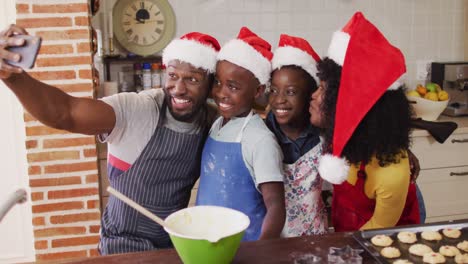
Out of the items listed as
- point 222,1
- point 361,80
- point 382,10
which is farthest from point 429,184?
point 361,80

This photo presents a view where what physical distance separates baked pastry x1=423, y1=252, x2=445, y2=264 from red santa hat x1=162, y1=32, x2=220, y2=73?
0.76m

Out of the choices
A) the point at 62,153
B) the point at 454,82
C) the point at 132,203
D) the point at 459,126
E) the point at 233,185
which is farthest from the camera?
the point at 454,82

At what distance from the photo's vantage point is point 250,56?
58.2 inches

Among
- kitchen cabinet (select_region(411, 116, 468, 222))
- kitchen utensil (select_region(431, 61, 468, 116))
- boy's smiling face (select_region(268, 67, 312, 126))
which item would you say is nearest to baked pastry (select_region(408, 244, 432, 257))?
boy's smiling face (select_region(268, 67, 312, 126))

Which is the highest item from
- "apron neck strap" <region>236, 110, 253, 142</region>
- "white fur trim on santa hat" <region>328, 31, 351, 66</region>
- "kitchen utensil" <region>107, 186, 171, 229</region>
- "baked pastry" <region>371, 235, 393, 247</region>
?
"white fur trim on santa hat" <region>328, 31, 351, 66</region>

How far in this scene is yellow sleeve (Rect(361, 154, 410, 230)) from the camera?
1.43 m

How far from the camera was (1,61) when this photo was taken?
1.00 m

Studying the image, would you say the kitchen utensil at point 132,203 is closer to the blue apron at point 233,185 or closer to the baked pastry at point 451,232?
the blue apron at point 233,185

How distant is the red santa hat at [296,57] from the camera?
150 centimetres

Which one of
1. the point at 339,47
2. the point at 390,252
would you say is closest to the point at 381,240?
the point at 390,252

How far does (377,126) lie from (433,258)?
1.28 ft

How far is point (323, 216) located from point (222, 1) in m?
1.98

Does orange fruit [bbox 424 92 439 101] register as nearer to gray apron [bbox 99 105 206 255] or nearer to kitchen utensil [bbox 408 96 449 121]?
kitchen utensil [bbox 408 96 449 121]

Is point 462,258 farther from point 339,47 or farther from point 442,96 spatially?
Answer: point 442,96
